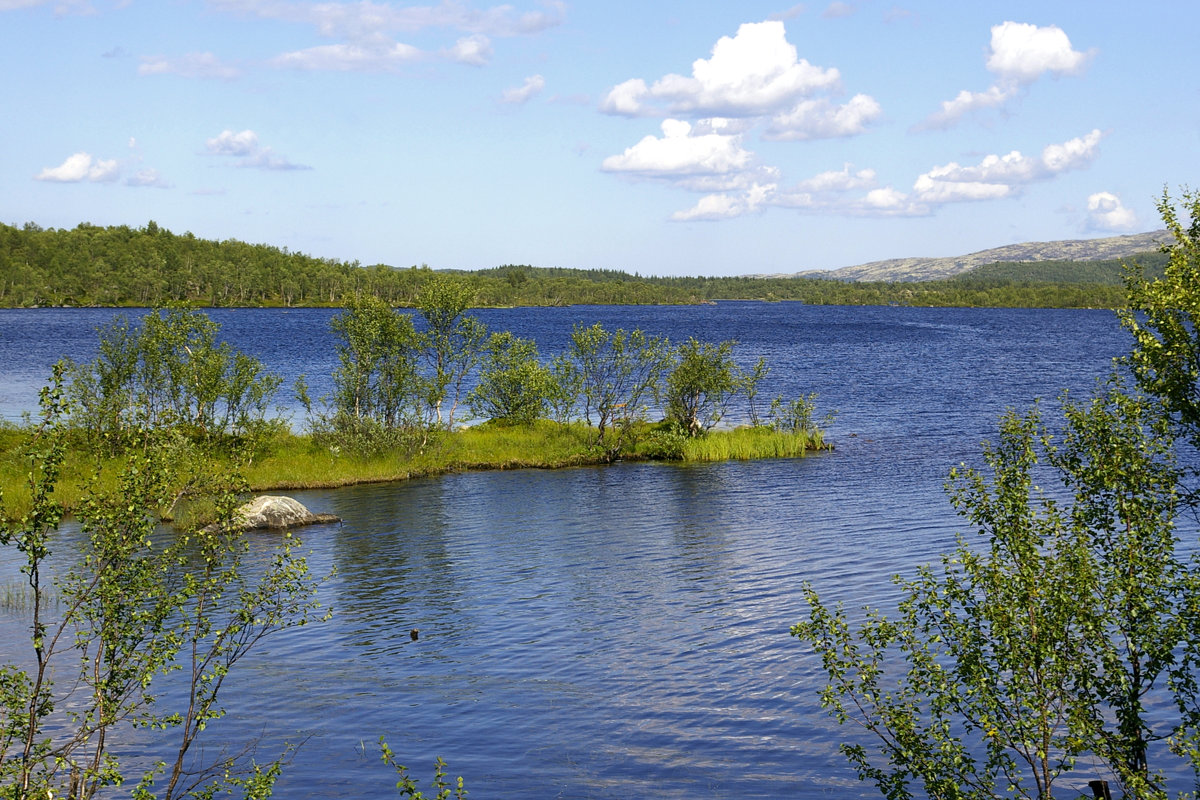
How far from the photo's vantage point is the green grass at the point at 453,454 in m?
49.8

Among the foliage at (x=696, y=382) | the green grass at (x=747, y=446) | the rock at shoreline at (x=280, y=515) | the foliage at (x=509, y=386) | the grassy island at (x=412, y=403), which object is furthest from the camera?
the foliage at (x=509, y=386)

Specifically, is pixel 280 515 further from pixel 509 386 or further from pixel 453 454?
pixel 509 386

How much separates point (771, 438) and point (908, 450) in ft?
28.4

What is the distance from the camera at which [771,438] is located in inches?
2440

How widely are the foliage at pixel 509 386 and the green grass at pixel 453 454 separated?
1.19 metres

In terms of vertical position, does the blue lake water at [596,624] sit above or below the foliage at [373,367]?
below

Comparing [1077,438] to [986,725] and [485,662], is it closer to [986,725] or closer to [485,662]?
[986,725]

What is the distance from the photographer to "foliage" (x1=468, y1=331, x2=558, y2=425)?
62.1 meters

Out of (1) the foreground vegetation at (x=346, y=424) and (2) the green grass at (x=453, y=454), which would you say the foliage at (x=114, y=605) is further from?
(2) the green grass at (x=453, y=454)

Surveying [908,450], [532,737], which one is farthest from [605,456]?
[532,737]

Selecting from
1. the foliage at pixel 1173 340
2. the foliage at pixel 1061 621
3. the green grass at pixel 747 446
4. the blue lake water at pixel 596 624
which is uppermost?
the foliage at pixel 1173 340

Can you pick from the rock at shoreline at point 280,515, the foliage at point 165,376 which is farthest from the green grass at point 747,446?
the foliage at point 165,376

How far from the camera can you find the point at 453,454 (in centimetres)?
5741

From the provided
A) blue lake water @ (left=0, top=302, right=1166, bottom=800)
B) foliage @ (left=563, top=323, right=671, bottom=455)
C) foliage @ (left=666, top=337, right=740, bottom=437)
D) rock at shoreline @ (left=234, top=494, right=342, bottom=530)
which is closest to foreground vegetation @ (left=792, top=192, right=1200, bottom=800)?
blue lake water @ (left=0, top=302, right=1166, bottom=800)
